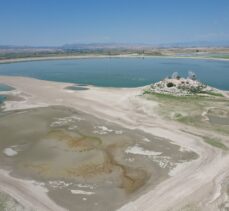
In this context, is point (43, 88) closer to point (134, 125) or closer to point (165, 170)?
point (134, 125)

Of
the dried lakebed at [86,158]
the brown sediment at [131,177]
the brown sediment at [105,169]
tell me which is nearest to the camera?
the dried lakebed at [86,158]

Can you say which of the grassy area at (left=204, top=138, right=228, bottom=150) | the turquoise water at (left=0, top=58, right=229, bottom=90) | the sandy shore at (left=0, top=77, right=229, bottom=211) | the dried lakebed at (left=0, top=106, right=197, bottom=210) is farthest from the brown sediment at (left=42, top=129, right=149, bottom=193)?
the turquoise water at (left=0, top=58, right=229, bottom=90)

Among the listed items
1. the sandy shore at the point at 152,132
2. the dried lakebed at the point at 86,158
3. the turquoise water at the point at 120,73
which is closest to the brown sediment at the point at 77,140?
the dried lakebed at the point at 86,158

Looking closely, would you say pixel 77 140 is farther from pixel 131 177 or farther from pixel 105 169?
pixel 131 177

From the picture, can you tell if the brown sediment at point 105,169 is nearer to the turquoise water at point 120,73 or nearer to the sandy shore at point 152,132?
the sandy shore at point 152,132

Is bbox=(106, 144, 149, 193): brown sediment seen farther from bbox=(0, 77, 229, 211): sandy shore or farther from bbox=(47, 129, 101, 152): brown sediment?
bbox=(47, 129, 101, 152): brown sediment

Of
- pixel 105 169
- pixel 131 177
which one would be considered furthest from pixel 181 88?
pixel 131 177
